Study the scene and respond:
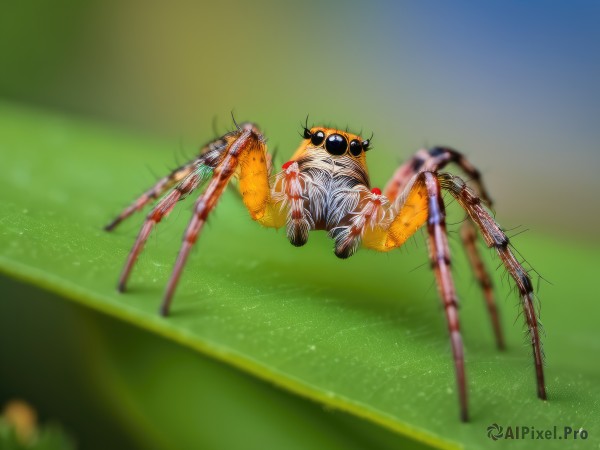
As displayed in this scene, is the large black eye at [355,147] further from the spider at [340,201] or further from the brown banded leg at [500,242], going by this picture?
the brown banded leg at [500,242]

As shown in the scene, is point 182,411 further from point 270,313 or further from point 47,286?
point 47,286

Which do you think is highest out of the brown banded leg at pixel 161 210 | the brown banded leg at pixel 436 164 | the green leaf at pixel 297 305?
the brown banded leg at pixel 436 164

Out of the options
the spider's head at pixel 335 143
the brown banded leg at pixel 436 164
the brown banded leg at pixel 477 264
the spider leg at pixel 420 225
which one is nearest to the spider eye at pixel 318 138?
the spider's head at pixel 335 143

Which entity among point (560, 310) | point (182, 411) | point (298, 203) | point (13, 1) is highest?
point (13, 1)

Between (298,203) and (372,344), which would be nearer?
(372,344)

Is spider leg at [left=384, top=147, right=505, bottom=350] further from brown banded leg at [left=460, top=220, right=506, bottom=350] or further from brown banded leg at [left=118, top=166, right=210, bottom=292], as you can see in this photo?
brown banded leg at [left=118, top=166, right=210, bottom=292]

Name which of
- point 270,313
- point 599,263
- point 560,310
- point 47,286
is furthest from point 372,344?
point 599,263
